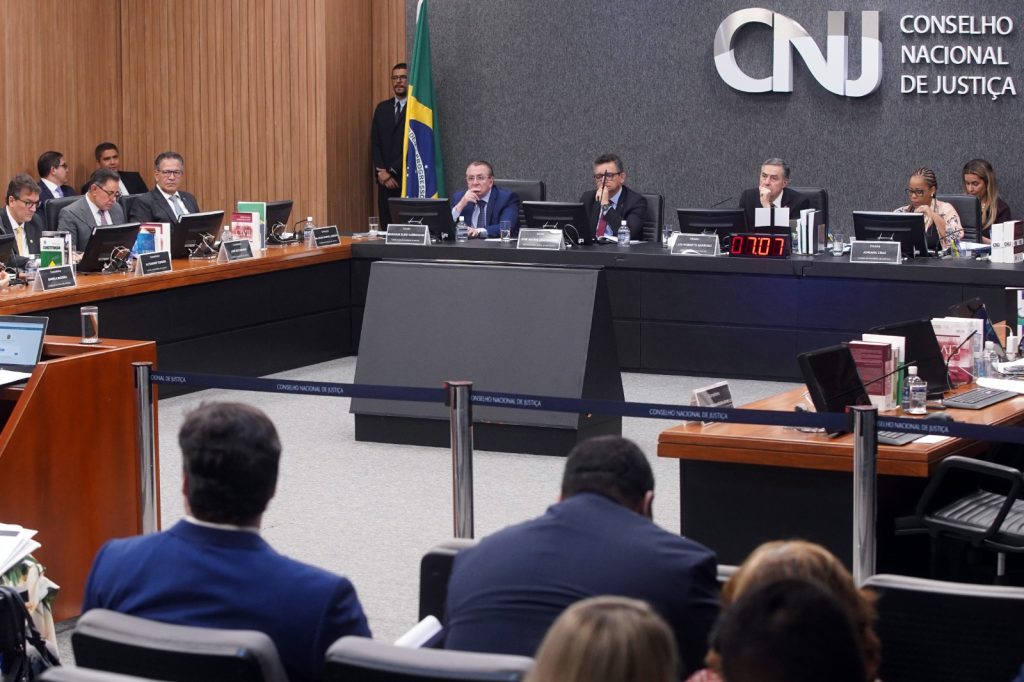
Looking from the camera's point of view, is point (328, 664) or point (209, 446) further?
point (209, 446)

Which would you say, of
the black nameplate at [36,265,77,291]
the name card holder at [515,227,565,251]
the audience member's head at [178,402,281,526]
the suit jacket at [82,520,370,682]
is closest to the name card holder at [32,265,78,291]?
the black nameplate at [36,265,77,291]

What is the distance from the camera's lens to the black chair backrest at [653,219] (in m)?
9.54

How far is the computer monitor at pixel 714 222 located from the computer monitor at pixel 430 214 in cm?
156

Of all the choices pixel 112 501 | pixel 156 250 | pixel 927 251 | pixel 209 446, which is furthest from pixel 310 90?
pixel 209 446

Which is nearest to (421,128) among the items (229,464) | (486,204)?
(486,204)

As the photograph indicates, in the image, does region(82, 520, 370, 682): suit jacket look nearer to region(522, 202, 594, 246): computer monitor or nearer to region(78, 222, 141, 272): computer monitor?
region(78, 222, 141, 272): computer monitor

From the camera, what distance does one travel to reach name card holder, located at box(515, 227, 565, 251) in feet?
29.5

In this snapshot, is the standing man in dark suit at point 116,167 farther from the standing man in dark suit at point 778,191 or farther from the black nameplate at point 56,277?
the standing man in dark suit at point 778,191

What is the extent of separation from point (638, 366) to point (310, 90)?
14.0ft

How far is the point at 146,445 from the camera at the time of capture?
4445 millimetres

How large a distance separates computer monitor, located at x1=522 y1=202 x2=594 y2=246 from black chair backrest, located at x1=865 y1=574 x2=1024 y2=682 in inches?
260

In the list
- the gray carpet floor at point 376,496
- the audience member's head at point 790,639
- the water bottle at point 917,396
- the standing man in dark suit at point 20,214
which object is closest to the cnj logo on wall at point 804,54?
the gray carpet floor at point 376,496

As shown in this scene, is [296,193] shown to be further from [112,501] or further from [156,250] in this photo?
[112,501]

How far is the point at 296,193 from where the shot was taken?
11914mm
